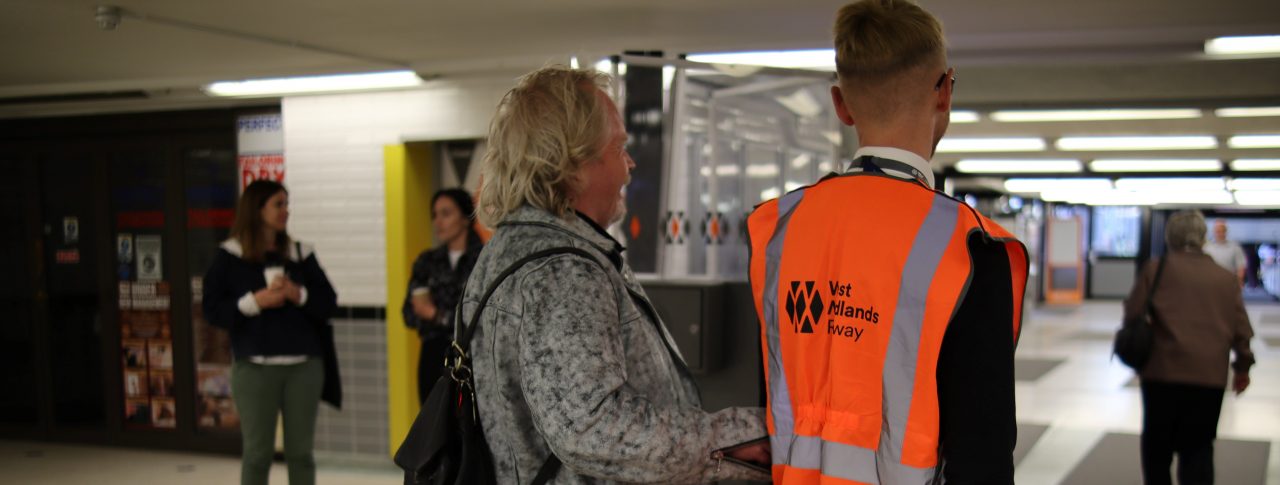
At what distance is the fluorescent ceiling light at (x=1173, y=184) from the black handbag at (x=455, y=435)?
52.1ft

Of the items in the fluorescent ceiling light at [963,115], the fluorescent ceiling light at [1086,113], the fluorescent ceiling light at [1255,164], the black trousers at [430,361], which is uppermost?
the fluorescent ceiling light at [963,115]

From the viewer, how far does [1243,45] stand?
4648mm

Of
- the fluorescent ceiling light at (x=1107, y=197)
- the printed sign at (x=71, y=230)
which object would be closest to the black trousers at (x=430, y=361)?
the printed sign at (x=71, y=230)

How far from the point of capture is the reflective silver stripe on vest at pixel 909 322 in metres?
1.17

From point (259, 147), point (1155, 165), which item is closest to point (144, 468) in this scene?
point (259, 147)

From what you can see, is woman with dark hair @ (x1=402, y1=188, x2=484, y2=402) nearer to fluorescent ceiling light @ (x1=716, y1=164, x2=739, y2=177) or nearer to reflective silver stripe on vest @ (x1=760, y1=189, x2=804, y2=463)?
fluorescent ceiling light @ (x1=716, y1=164, x2=739, y2=177)

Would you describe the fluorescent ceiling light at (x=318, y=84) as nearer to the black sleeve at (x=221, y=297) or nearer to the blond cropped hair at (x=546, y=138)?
the black sleeve at (x=221, y=297)

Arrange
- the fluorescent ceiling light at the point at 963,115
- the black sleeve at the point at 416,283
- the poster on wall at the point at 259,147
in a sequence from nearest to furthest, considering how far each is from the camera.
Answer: the black sleeve at the point at 416,283, the poster on wall at the point at 259,147, the fluorescent ceiling light at the point at 963,115

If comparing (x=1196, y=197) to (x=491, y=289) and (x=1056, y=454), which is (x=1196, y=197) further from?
(x=491, y=289)

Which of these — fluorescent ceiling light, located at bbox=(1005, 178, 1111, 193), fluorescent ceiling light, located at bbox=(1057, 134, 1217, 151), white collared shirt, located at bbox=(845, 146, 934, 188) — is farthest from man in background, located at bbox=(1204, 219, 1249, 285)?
white collared shirt, located at bbox=(845, 146, 934, 188)

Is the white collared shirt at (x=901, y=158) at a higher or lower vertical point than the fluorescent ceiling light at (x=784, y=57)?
lower

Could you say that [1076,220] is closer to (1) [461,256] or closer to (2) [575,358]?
(1) [461,256]

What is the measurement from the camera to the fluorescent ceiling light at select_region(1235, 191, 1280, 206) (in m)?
18.1

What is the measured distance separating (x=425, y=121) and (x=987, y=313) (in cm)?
520
